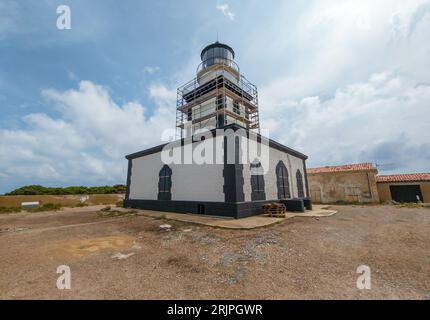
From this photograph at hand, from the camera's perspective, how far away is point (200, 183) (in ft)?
34.9

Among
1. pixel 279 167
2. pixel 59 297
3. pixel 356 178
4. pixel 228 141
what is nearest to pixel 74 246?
pixel 59 297

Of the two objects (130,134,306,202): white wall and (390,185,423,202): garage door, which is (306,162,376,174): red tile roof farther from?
(130,134,306,202): white wall

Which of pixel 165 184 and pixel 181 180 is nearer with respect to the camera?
pixel 181 180

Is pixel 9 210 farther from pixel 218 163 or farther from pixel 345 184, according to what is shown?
pixel 345 184

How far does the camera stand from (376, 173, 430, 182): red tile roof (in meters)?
Result: 18.1

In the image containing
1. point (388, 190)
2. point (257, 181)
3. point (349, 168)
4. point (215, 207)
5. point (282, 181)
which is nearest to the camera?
point (215, 207)

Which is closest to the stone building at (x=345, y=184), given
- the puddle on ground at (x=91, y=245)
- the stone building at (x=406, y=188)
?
the stone building at (x=406, y=188)

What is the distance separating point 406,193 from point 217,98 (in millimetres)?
21634

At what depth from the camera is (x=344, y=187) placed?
19.2 m

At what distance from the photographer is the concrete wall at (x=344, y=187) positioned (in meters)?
18.2

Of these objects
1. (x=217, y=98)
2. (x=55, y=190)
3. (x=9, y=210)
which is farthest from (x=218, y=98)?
(x=55, y=190)

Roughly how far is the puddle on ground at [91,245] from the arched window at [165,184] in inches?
253

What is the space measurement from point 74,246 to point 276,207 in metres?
8.20
